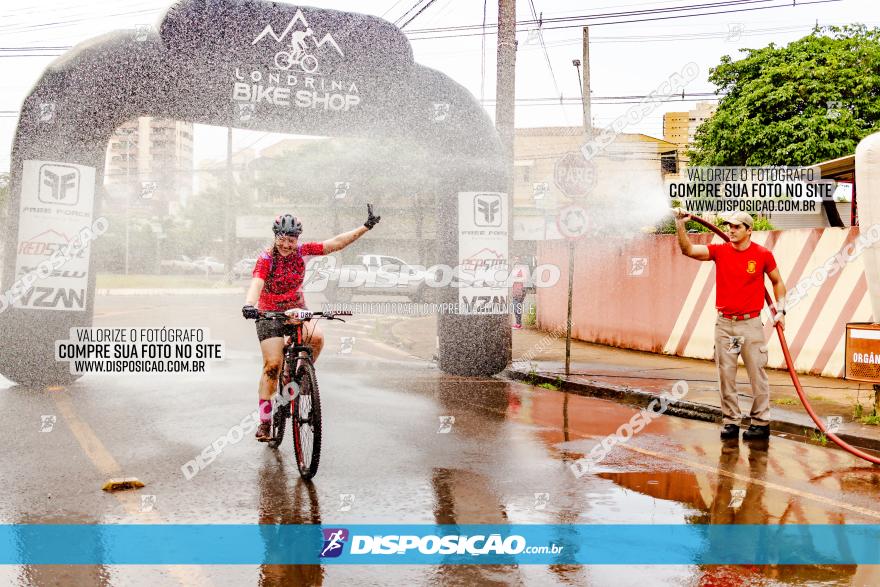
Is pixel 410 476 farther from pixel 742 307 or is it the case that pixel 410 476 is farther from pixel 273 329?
pixel 742 307

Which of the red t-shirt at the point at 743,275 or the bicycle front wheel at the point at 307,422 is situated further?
the red t-shirt at the point at 743,275

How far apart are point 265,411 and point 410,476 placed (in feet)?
5.22

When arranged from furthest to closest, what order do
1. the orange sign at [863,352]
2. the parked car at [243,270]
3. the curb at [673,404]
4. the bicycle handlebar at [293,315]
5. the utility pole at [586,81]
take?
the parked car at [243,270] < the utility pole at [586,81] < the orange sign at [863,352] < the curb at [673,404] < the bicycle handlebar at [293,315]

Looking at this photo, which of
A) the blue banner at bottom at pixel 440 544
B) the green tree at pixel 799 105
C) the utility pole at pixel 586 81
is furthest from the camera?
the green tree at pixel 799 105

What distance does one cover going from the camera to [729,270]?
27.6 feet

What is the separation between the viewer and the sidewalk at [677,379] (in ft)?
29.9

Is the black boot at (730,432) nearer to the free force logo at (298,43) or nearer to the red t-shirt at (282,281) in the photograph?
the red t-shirt at (282,281)

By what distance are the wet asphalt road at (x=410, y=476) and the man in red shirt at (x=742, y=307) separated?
0.33m

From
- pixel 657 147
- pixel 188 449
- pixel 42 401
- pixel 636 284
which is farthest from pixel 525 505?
pixel 657 147

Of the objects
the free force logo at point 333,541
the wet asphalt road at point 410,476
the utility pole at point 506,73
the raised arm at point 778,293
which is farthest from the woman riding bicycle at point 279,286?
the utility pole at point 506,73

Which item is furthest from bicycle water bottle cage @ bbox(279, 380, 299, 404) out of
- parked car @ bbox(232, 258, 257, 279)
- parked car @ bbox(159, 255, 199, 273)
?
parked car @ bbox(159, 255, 199, 273)

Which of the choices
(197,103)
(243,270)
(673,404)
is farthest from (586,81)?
(243,270)

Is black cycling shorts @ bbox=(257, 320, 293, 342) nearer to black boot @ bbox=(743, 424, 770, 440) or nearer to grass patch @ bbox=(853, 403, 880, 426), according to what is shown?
black boot @ bbox=(743, 424, 770, 440)

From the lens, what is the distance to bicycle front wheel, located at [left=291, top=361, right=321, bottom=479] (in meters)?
6.50
